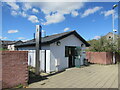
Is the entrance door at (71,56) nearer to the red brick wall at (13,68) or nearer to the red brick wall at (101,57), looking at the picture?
the red brick wall at (101,57)

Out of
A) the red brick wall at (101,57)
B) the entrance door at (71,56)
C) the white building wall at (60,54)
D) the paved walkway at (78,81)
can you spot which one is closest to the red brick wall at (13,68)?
the paved walkway at (78,81)

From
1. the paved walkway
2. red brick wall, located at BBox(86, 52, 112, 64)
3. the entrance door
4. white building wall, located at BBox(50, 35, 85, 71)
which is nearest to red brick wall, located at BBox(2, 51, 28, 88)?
the paved walkway

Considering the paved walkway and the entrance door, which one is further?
the entrance door

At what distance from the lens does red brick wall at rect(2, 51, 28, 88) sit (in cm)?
449

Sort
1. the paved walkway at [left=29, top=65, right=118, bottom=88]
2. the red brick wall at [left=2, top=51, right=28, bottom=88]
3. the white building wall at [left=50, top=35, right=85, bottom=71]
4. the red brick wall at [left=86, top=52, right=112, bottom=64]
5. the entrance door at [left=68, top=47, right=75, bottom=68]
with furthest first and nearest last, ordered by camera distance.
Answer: the red brick wall at [left=86, top=52, right=112, bottom=64], the entrance door at [left=68, top=47, right=75, bottom=68], the white building wall at [left=50, top=35, right=85, bottom=71], the paved walkway at [left=29, top=65, right=118, bottom=88], the red brick wall at [left=2, top=51, right=28, bottom=88]

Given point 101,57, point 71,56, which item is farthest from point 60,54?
point 101,57

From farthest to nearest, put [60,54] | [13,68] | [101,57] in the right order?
[101,57] → [60,54] → [13,68]

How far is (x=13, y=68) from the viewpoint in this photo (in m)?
4.69

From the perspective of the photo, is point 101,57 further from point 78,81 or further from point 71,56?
point 78,81

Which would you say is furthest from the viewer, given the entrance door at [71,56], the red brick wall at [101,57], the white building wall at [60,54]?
the red brick wall at [101,57]

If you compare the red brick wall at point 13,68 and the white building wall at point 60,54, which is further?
the white building wall at point 60,54

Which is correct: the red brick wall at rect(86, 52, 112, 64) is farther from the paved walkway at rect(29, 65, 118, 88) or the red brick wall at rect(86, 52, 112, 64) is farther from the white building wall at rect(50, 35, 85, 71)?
the paved walkway at rect(29, 65, 118, 88)

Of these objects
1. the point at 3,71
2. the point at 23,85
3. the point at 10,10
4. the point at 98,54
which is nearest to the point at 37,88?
the point at 23,85

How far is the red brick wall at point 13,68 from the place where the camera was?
14.7ft
